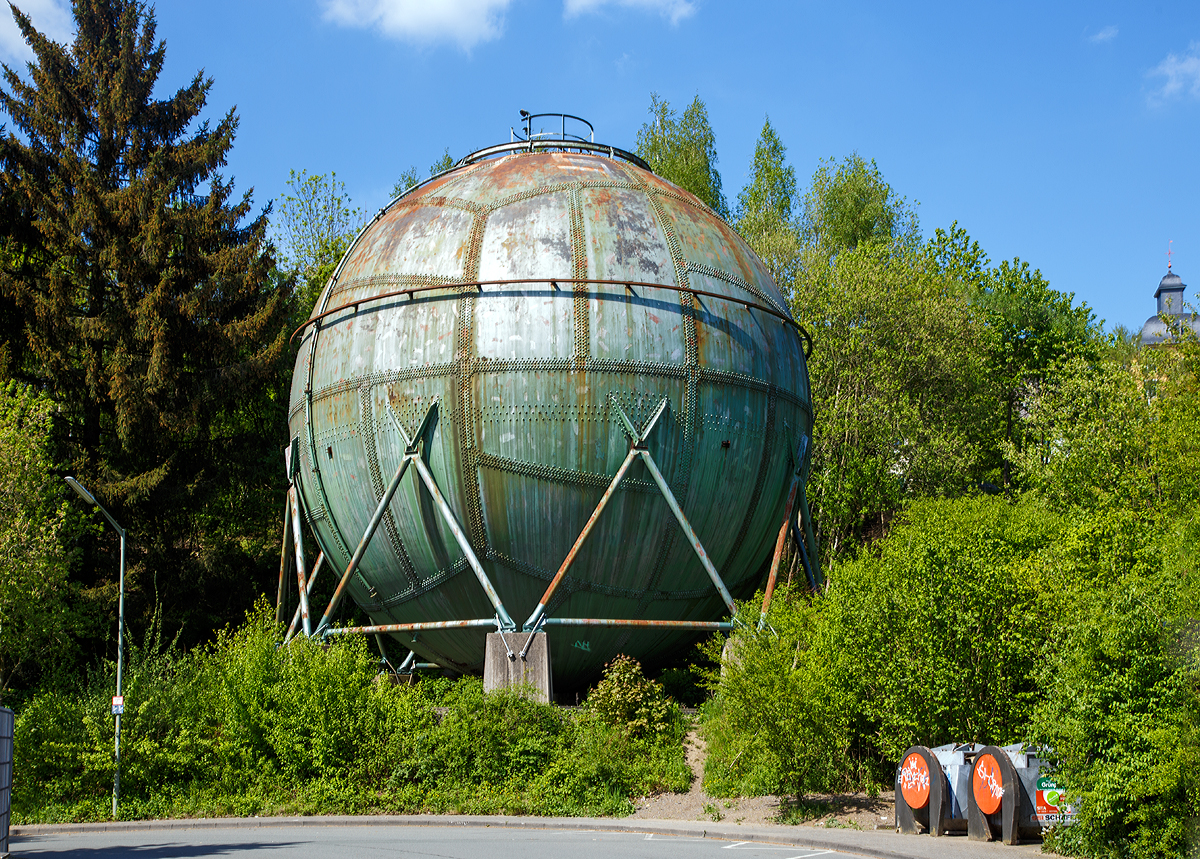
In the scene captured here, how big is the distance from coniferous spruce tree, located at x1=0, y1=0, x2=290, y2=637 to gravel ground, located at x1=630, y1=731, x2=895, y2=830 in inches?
643

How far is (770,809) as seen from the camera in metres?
15.1

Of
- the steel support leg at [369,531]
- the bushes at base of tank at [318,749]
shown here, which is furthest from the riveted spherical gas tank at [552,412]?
the bushes at base of tank at [318,749]

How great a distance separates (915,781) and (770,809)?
251cm

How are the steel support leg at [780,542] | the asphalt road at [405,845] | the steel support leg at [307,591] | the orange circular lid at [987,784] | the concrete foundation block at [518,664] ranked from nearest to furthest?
the asphalt road at [405,845]
the orange circular lid at [987,784]
the concrete foundation block at [518,664]
the steel support leg at [780,542]
the steel support leg at [307,591]

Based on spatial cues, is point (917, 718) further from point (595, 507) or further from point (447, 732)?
point (447, 732)

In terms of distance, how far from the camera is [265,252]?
30609 mm

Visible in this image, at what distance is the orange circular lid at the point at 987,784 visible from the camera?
40.8ft

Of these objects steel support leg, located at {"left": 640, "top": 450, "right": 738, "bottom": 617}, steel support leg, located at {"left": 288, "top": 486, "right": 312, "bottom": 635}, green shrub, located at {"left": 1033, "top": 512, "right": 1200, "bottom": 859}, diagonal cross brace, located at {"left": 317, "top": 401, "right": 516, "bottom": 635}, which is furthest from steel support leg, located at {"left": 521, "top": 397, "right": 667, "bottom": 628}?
green shrub, located at {"left": 1033, "top": 512, "right": 1200, "bottom": 859}

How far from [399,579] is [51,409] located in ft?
43.6

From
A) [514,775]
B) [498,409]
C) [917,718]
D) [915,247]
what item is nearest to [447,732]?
[514,775]

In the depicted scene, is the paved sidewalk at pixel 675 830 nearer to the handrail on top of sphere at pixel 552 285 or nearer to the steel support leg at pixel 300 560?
the steel support leg at pixel 300 560

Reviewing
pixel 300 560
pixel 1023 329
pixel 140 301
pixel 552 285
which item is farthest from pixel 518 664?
pixel 1023 329

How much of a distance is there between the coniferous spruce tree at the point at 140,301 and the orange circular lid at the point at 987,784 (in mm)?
20816

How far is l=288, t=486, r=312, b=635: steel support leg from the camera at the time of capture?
19516 millimetres
